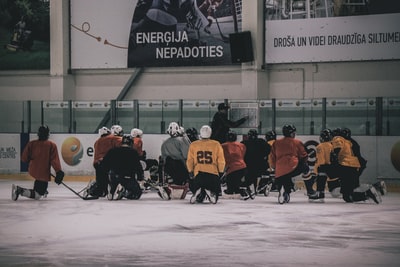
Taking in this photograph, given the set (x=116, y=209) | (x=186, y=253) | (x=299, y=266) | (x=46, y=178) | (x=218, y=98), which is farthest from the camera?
(x=218, y=98)

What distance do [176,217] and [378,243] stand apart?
4.13 m

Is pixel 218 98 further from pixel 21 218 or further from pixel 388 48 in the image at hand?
pixel 21 218

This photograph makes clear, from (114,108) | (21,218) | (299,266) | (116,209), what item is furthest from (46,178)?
(299,266)

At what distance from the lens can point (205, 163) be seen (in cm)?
1745

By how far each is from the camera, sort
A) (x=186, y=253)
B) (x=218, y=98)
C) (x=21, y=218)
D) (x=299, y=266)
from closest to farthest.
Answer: (x=299, y=266) < (x=186, y=253) < (x=21, y=218) < (x=218, y=98)

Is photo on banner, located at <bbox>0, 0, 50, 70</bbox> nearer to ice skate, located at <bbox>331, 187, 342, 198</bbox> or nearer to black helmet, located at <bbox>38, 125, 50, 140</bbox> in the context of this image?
black helmet, located at <bbox>38, 125, 50, 140</bbox>

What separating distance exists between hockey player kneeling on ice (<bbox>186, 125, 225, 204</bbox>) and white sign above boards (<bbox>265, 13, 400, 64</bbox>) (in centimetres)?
872

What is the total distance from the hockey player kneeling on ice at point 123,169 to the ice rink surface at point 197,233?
331mm

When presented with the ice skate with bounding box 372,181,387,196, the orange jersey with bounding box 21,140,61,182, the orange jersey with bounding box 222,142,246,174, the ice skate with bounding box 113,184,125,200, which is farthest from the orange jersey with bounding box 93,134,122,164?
the ice skate with bounding box 372,181,387,196

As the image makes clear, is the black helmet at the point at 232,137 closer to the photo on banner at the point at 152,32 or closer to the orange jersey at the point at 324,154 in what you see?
the orange jersey at the point at 324,154

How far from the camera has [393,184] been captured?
853 inches

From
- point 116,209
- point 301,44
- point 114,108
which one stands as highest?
point 301,44

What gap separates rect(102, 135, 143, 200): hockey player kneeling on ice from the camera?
59.5 feet

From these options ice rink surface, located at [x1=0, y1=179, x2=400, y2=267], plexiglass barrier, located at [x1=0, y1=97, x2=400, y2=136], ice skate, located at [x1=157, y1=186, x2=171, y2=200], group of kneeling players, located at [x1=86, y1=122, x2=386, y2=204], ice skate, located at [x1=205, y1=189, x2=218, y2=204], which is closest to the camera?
ice rink surface, located at [x1=0, y1=179, x2=400, y2=267]
